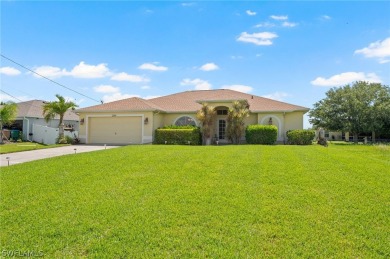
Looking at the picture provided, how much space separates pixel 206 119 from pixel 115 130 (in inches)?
309

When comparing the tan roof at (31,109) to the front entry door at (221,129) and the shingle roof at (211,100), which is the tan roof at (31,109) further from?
the front entry door at (221,129)

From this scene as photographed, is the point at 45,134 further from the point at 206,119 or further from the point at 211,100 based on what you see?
the point at 211,100

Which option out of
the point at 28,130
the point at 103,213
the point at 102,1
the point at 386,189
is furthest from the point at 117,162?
the point at 28,130

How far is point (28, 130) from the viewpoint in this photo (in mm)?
27453

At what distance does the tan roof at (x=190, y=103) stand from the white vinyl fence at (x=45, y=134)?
424 cm

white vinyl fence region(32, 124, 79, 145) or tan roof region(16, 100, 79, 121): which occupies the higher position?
tan roof region(16, 100, 79, 121)

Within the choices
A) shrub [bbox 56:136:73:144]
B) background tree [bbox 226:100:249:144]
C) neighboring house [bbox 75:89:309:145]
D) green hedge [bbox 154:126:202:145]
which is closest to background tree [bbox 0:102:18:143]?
shrub [bbox 56:136:73:144]

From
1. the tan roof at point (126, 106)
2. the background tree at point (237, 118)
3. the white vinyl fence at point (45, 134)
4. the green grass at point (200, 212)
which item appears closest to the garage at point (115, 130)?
the tan roof at point (126, 106)

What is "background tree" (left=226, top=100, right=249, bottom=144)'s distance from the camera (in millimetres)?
20098

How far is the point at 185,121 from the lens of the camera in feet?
75.4

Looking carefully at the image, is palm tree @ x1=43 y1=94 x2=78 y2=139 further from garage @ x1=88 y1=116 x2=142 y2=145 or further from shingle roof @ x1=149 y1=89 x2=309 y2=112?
shingle roof @ x1=149 y1=89 x2=309 y2=112

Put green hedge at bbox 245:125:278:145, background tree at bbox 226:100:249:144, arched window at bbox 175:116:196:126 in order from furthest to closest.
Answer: arched window at bbox 175:116:196:126
background tree at bbox 226:100:249:144
green hedge at bbox 245:125:278:145

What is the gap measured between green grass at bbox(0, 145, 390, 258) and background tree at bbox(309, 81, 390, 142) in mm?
30186

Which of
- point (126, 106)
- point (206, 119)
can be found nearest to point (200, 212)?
point (206, 119)
